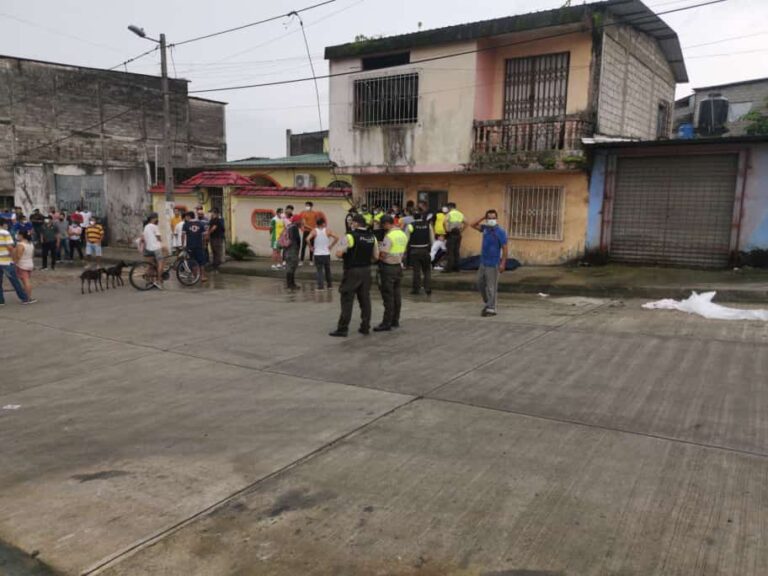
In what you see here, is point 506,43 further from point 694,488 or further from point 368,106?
point 694,488

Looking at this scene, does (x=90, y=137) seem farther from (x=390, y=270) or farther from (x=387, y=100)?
(x=390, y=270)

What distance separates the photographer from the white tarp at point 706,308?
853 centimetres

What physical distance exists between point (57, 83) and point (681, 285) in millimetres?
31015

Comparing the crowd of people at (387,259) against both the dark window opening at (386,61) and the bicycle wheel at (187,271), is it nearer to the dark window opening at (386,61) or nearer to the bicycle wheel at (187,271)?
the bicycle wheel at (187,271)

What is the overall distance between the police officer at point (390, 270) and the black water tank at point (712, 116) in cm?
1191

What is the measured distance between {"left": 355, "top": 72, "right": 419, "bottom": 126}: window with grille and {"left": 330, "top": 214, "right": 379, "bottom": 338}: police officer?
8.44m

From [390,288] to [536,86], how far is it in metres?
8.68

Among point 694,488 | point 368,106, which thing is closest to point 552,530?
point 694,488

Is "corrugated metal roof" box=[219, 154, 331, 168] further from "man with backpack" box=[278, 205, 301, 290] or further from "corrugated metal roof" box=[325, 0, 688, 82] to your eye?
"man with backpack" box=[278, 205, 301, 290]

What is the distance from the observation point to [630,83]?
15289mm

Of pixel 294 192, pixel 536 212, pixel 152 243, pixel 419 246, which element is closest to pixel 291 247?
pixel 152 243

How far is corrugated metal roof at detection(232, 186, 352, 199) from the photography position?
58.6 ft

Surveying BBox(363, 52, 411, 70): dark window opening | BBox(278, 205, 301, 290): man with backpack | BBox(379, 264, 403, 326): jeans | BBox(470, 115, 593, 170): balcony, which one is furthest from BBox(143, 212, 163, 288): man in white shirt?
BBox(470, 115, 593, 170): balcony

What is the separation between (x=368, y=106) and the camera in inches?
666
